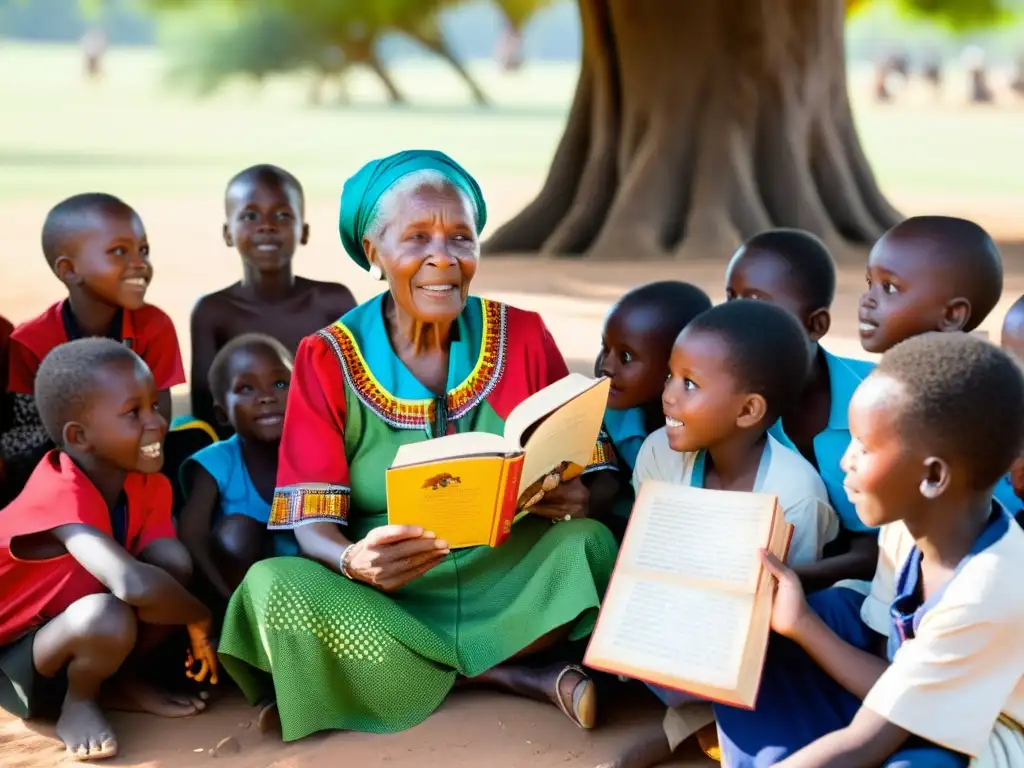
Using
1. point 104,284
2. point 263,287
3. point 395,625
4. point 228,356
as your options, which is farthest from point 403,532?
point 263,287

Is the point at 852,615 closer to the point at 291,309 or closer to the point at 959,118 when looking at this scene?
the point at 291,309

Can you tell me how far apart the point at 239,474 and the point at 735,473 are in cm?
155

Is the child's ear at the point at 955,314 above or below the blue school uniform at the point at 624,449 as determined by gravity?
above

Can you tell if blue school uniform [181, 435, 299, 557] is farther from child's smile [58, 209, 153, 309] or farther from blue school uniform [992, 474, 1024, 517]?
blue school uniform [992, 474, 1024, 517]

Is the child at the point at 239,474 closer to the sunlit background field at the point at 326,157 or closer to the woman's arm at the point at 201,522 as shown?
the woman's arm at the point at 201,522

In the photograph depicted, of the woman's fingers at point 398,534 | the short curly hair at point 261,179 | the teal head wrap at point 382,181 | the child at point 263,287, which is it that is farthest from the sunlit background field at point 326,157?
the woman's fingers at point 398,534

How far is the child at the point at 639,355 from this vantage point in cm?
394

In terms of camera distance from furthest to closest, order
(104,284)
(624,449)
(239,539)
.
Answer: (104,284), (624,449), (239,539)

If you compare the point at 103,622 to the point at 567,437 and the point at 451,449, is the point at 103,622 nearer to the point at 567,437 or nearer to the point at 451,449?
the point at 451,449

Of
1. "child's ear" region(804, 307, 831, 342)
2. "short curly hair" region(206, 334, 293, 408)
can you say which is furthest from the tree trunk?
"short curly hair" region(206, 334, 293, 408)

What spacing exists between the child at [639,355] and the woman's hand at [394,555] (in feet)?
3.05

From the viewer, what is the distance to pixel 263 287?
522cm

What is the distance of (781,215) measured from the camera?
1093 cm

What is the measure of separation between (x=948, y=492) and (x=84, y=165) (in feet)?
67.7
